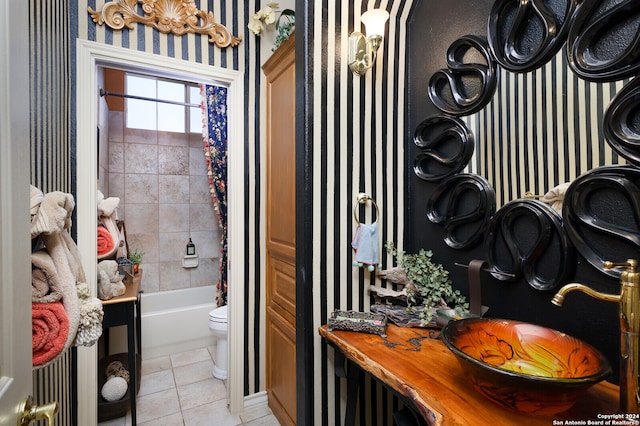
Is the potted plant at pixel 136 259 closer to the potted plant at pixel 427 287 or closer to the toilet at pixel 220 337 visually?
the toilet at pixel 220 337

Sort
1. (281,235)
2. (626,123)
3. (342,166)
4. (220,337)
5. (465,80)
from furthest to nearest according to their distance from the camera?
(220,337) → (281,235) → (342,166) → (465,80) → (626,123)

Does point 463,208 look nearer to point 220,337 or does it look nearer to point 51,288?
point 51,288

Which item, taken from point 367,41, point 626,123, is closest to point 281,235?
point 367,41

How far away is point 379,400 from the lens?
4.92 ft

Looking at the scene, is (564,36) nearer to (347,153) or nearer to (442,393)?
(347,153)

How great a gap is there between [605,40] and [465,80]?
48cm

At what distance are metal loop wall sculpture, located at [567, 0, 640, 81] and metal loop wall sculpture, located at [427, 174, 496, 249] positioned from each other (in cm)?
47

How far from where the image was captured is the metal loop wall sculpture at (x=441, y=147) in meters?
1.31

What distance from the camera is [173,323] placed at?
3.18m

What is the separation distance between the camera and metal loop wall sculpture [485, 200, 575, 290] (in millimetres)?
1012

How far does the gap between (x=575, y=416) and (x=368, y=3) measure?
1739mm

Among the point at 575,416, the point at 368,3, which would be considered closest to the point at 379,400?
the point at 575,416

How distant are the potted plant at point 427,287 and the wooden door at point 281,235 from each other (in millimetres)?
694

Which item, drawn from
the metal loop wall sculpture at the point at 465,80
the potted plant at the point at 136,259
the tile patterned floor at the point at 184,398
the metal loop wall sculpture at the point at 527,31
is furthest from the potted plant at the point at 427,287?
the potted plant at the point at 136,259
